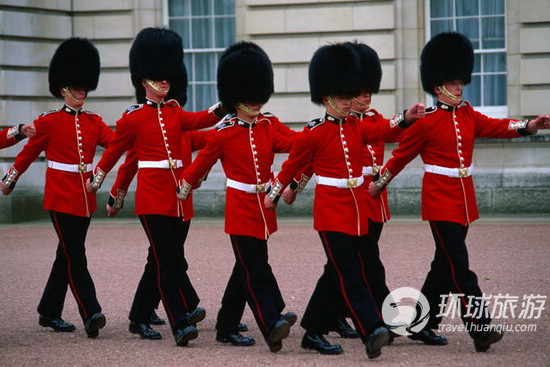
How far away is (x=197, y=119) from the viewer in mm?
6105

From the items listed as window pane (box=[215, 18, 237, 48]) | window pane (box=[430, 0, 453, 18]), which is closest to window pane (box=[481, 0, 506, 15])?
window pane (box=[430, 0, 453, 18])

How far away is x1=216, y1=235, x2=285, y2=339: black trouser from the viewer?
5539 mm

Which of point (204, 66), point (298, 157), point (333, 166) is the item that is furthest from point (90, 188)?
point (204, 66)

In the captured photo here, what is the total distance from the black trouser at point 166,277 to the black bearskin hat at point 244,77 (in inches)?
30.3

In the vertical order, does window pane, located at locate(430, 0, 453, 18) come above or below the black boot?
above

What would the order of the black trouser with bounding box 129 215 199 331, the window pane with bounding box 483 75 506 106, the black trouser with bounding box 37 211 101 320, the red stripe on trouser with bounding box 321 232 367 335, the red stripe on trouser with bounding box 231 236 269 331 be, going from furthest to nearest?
the window pane with bounding box 483 75 506 106, the black trouser with bounding box 37 211 101 320, the black trouser with bounding box 129 215 199 331, the red stripe on trouser with bounding box 231 236 269 331, the red stripe on trouser with bounding box 321 232 367 335

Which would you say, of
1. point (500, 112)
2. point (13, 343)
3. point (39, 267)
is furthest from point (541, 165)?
point (13, 343)

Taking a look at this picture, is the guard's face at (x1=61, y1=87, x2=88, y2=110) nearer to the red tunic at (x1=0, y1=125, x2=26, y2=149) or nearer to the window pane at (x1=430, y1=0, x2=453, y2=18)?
the red tunic at (x1=0, y1=125, x2=26, y2=149)

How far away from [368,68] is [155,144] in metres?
1.36

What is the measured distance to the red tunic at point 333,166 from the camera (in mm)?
5469

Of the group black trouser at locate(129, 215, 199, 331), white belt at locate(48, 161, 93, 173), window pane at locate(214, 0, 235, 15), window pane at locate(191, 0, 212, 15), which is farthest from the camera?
window pane at locate(191, 0, 212, 15)

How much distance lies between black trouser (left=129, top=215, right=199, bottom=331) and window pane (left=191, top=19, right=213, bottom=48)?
762cm

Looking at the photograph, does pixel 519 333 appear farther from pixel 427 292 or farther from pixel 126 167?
pixel 126 167

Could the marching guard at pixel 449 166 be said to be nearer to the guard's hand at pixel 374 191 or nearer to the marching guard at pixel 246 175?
the guard's hand at pixel 374 191
